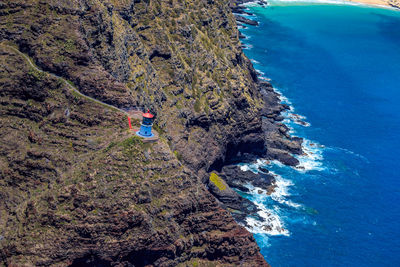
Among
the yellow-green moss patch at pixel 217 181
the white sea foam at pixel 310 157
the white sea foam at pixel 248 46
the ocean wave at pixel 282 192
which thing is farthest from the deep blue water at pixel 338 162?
the yellow-green moss patch at pixel 217 181

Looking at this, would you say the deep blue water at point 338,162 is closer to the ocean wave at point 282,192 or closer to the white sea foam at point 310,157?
the ocean wave at point 282,192

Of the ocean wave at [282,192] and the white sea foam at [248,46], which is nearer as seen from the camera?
the ocean wave at [282,192]

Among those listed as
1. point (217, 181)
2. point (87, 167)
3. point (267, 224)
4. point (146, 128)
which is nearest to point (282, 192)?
point (267, 224)

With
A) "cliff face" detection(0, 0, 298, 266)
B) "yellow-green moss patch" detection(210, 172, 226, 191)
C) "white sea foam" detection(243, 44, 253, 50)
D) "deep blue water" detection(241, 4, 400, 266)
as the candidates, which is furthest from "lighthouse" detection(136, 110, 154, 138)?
"white sea foam" detection(243, 44, 253, 50)

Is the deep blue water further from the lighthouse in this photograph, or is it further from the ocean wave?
the lighthouse

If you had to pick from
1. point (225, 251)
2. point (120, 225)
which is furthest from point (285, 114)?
Answer: point (120, 225)

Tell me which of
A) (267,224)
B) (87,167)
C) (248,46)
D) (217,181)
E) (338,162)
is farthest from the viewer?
(248,46)

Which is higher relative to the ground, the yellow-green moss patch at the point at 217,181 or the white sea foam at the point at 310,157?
the yellow-green moss patch at the point at 217,181

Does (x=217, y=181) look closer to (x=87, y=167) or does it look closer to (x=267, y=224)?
(x=267, y=224)

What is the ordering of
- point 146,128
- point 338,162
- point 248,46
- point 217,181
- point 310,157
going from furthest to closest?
point 248,46
point 310,157
point 338,162
point 217,181
point 146,128
